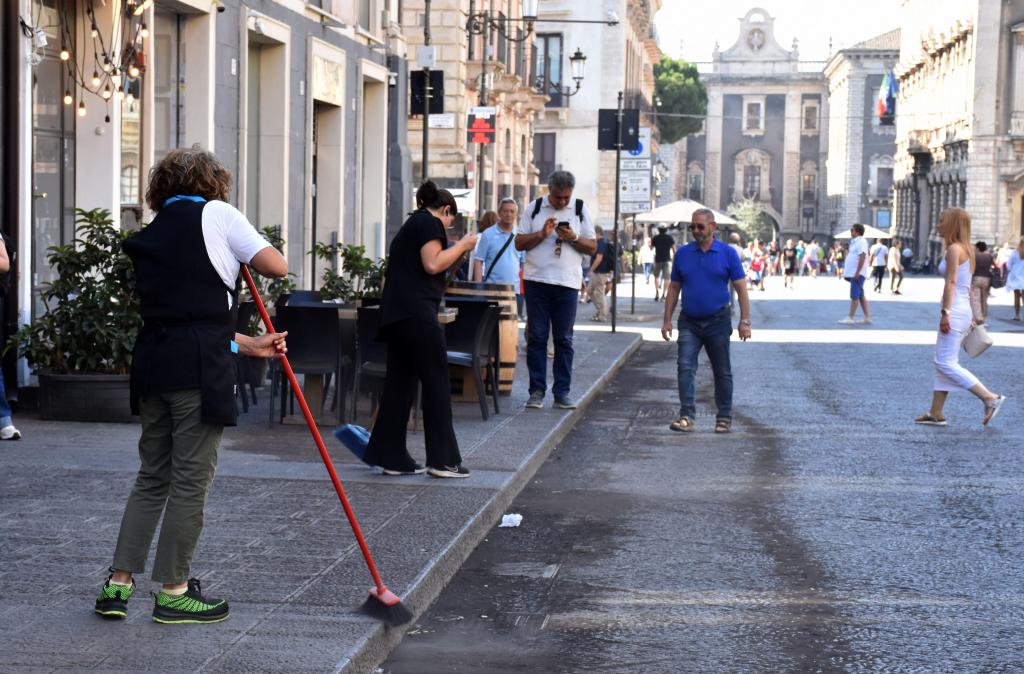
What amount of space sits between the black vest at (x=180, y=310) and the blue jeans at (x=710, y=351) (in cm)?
728

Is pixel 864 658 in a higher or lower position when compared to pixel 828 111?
lower

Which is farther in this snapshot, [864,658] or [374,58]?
[374,58]

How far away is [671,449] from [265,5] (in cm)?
814

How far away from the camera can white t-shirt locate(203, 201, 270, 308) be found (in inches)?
221

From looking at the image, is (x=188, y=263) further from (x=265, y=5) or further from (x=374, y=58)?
(x=374, y=58)

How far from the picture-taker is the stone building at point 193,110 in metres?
12.4

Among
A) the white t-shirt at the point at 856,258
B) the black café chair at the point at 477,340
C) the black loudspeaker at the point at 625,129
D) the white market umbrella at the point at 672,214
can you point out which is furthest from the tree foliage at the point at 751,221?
the black café chair at the point at 477,340

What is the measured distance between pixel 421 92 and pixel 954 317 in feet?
40.1

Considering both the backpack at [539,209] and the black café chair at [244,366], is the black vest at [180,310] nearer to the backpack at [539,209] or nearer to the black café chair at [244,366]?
the black café chair at [244,366]

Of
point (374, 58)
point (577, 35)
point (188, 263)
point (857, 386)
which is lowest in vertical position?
point (857, 386)

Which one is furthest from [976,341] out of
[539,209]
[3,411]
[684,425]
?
[3,411]

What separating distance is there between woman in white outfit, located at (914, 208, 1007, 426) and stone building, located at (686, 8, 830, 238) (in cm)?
11022

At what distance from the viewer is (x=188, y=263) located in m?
5.60

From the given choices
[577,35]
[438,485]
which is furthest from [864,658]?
[577,35]
